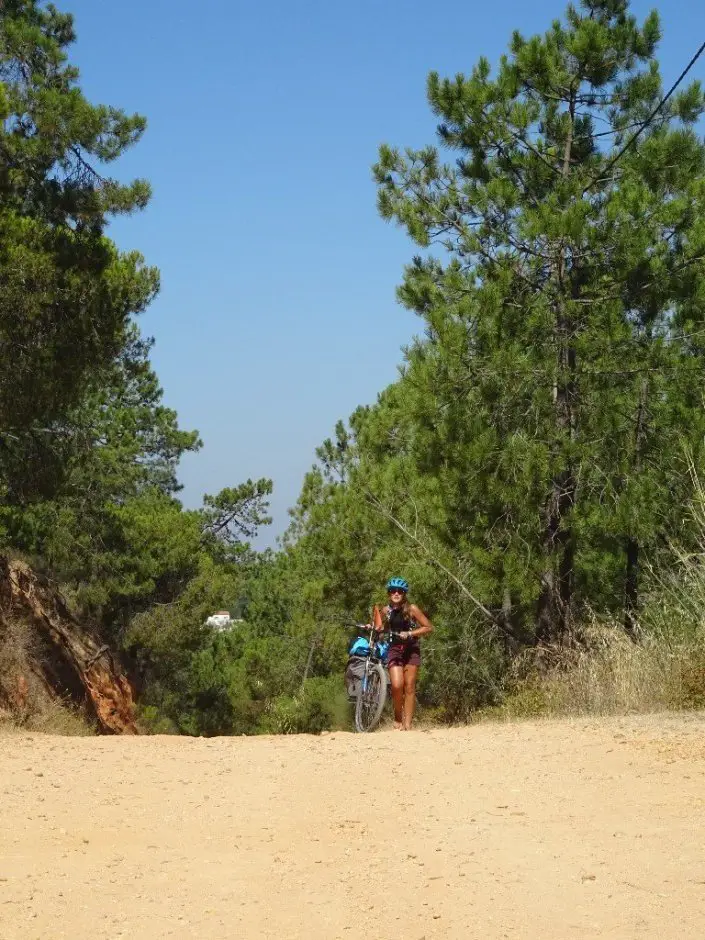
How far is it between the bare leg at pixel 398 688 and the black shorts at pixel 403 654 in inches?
2.3

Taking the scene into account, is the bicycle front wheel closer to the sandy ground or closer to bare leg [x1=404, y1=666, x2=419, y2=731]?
bare leg [x1=404, y1=666, x2=419, y2=731]

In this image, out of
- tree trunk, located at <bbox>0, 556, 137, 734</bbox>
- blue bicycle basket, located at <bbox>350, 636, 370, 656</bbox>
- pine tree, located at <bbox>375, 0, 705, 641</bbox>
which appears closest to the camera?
blue bicycle basket, located at <bbox>350, 636, 370, 656</bbox>

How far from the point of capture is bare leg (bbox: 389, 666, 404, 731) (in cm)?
1095

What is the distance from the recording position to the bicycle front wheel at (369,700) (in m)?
11.1

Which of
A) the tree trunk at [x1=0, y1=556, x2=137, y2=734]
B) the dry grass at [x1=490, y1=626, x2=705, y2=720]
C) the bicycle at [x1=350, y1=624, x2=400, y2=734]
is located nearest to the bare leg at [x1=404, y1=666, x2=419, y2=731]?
the bicycle at [x1=350, y1=624, x2=400, y2=734]

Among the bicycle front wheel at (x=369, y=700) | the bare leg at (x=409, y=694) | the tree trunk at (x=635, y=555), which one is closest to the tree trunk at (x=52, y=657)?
the bicycle front wheel at (x=369, y=700)

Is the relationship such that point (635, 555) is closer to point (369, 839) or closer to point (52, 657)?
point (369, 839)

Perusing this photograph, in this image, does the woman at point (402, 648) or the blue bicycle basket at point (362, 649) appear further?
the blue bicycle basket at point (362, 649)

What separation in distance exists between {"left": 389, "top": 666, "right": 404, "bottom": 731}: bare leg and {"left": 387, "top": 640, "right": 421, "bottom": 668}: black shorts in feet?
0.19

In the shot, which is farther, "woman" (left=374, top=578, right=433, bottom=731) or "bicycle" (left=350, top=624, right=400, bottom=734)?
"bicycle" (left=350, top=624, right=400, bottom=734)

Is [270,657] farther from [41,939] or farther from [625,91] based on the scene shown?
[41,939]

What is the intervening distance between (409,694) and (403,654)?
14.8 inches

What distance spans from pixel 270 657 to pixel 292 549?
5.36 m

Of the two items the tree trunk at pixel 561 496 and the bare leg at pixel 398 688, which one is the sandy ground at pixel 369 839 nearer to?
the bare leg at pixel 398 688
